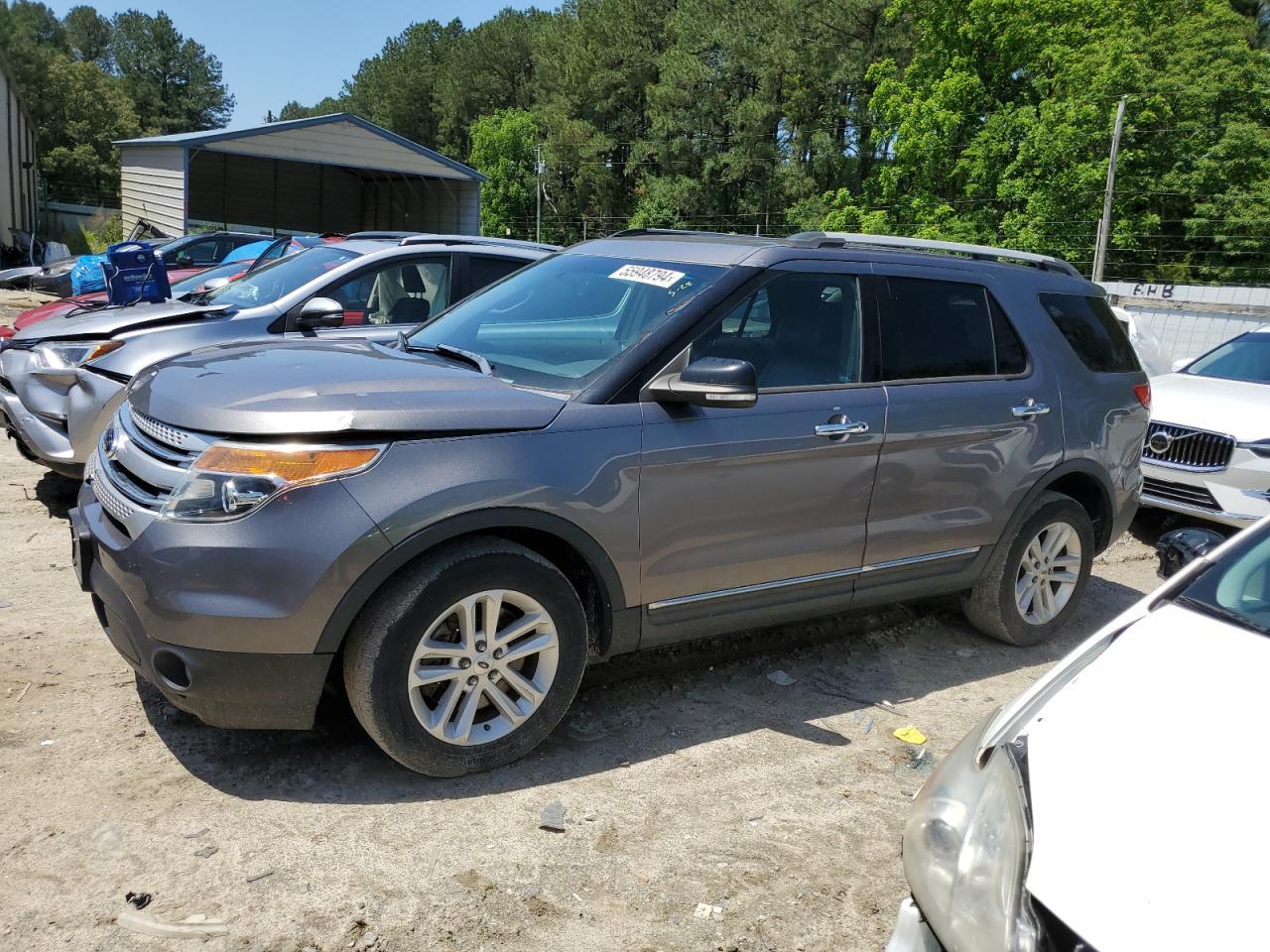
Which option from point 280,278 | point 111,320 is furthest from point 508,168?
point 111,320

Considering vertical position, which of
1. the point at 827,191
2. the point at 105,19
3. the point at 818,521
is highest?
the point at 105,19

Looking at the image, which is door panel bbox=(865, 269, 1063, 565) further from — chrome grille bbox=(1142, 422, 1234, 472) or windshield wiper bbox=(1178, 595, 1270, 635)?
chrome grille bbox=(1142, 422, 1234, 472)

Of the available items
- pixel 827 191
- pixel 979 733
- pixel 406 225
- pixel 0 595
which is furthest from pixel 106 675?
pixel 827 191

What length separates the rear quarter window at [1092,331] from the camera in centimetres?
527

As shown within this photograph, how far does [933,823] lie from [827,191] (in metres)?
52.4

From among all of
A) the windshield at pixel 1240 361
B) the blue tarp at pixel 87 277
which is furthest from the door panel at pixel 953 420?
the blue tarp at pixel 87 277

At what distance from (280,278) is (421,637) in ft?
16.3

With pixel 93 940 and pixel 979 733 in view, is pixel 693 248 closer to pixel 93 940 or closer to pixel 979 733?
pixel 979 733

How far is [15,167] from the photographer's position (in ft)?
129

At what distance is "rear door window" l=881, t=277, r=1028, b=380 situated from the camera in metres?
4.58

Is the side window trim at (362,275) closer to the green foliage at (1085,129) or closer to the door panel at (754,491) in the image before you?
the door panel at (754,491)

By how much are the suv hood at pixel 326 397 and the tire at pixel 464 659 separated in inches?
17.1

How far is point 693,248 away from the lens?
4449 millimetres

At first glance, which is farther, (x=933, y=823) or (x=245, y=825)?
(x=245, y=825)
